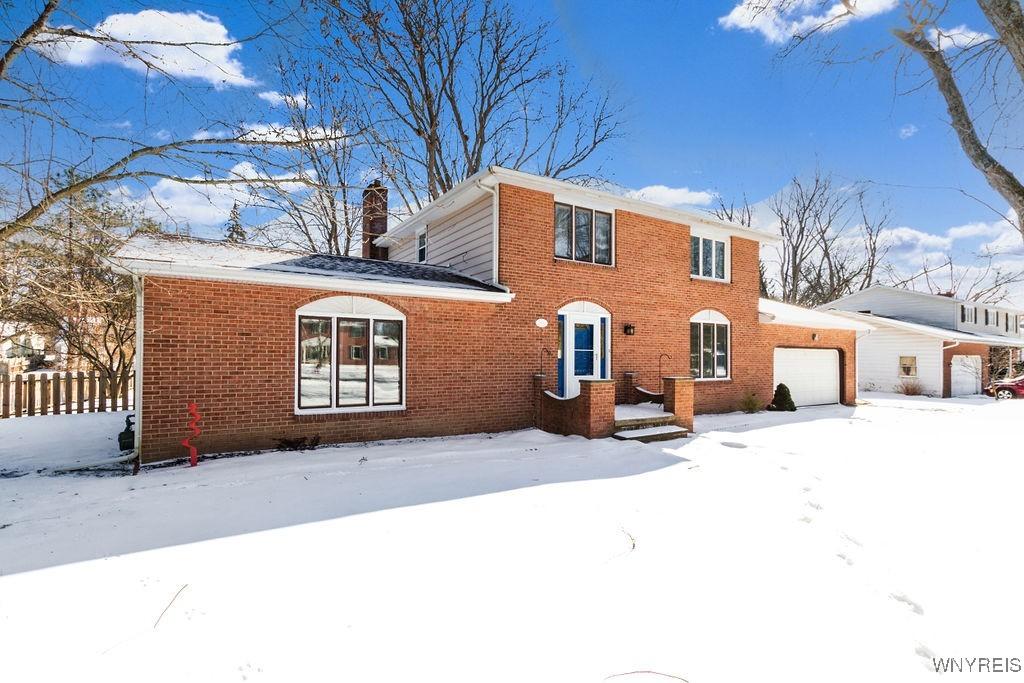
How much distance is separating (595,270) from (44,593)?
964 cm

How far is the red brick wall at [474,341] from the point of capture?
6695mm

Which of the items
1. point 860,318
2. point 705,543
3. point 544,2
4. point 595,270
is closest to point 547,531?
point 705,543

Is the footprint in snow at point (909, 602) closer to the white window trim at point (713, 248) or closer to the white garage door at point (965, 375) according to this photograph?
the white window trim at point (713, 248)

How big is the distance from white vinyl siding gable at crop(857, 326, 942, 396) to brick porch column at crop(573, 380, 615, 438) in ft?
66.3

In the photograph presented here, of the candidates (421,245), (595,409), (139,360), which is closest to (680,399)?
(595,409)

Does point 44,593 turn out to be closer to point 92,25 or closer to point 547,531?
point 547,531

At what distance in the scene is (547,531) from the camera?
4.25 m

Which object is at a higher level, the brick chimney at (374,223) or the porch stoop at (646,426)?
the brick chimney at (374,223)

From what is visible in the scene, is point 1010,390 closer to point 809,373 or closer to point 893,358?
point 893,358

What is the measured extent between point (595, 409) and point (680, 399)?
7.50ft

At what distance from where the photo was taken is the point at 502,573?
11.3 feet
